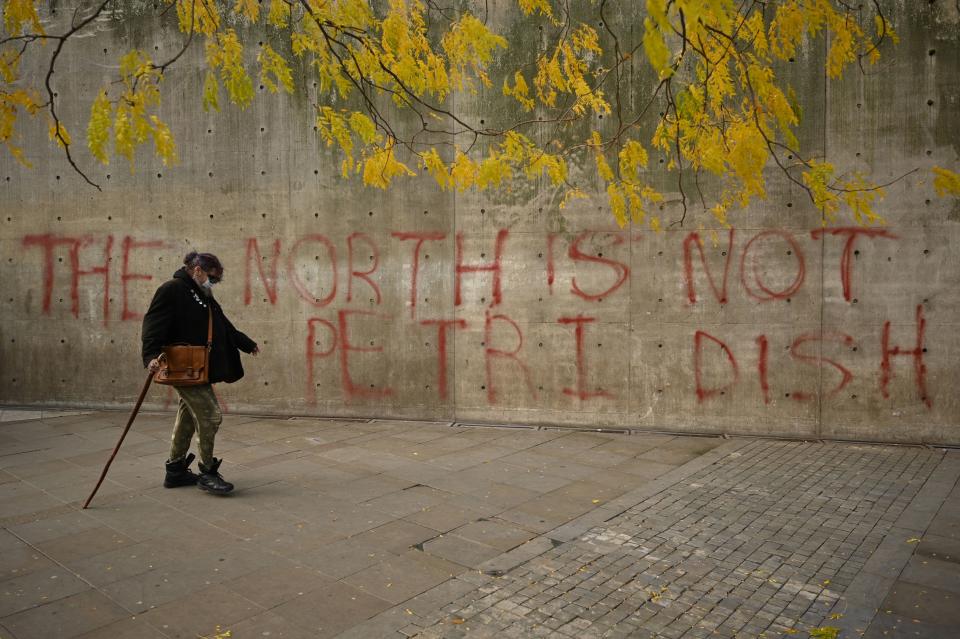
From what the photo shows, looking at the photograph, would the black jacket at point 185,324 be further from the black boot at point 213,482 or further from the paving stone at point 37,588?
the paving stone at point 37,588

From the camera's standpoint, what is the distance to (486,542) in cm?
475

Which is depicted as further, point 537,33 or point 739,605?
point 537,33

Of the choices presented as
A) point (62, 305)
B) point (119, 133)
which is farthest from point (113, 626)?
point (62, 305)

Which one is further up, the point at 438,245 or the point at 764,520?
the point at 438,245

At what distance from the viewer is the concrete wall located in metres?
7.48

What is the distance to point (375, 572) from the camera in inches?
168

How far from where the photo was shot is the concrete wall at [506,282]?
7.48m

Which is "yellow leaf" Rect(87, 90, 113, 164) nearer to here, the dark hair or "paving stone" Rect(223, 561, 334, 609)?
the dark hair

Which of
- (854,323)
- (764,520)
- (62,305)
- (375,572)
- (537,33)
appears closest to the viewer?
(375,572)

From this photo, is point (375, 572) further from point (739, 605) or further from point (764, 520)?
point (764, 520)

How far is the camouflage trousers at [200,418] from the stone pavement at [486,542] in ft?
1.34

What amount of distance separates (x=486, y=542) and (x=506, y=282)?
13.6 feet

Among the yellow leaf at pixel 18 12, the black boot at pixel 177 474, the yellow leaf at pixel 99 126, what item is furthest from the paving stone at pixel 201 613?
the yellow leaf at pixel 18 12

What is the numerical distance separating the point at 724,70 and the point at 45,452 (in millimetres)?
7083
